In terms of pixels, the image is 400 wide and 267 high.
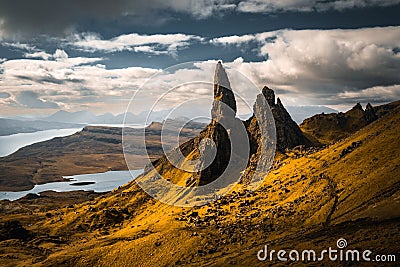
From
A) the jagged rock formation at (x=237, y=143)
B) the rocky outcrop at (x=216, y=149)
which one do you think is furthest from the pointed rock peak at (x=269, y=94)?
the rocky outcrop at (x=216, y=149)

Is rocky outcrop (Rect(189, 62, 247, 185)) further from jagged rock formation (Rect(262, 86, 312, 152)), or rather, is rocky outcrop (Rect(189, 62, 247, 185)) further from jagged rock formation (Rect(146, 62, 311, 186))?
jagged rock formation (Rect(262, 86, 312, 152))

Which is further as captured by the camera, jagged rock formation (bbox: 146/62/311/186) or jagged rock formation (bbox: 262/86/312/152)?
jagged rock formation (bbox: 262/86/312/152)

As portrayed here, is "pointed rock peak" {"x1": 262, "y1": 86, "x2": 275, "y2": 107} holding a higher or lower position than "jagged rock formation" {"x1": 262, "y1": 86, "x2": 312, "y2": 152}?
higher

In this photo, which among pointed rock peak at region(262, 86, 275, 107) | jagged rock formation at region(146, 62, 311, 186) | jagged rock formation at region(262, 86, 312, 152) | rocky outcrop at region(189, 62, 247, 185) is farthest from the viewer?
pointed rock peak at region(262, 86, 275, 107)

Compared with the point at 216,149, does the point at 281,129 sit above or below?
above

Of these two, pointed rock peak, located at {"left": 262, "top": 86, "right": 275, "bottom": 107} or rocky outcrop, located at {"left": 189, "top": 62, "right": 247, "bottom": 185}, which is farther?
pointed rock peak, located at {"left": 262, "top": 86, "right": 275, "bottom": 107}

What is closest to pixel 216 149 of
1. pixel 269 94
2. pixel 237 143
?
pixel 237 143

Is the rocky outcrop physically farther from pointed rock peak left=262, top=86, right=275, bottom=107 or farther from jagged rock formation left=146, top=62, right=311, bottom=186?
pointed rock peak left=262, top=86, right=275, bottom=107

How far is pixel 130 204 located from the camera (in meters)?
200

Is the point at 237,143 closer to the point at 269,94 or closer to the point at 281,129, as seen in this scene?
the point at 281,129

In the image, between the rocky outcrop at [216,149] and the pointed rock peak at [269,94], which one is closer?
the rocky outcrop at [216,149]

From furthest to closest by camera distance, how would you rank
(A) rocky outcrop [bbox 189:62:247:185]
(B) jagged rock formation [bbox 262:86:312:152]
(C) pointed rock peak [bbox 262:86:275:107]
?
(C) pointed rock peak [bbox 262:86:275:107] → (B) jagged rock formation [bbox 262:86:312:152] → (A) rocky outcrop [bbox 189:62:247:185]

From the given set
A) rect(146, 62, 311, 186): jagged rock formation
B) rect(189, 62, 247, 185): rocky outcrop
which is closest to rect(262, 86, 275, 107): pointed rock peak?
rect(146, 62, 311, 186): jagged rock formation

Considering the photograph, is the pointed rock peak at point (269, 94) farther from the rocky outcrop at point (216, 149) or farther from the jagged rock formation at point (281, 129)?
the rocky outcrop at point (216, 149)
